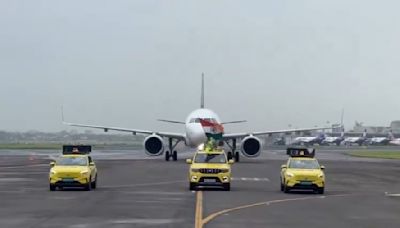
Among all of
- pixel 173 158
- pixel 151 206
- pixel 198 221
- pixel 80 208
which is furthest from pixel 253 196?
pixel 173 158

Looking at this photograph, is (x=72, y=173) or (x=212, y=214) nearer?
(x=212, y=214)

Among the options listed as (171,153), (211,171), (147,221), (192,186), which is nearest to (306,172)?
(211,171)

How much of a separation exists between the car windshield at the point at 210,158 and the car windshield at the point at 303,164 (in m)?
2.92

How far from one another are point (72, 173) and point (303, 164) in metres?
9.65

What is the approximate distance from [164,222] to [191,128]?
42237mm

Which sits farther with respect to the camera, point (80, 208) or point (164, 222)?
point (80, 208)

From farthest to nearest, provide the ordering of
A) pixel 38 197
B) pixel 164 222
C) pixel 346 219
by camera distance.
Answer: pixel 38 197 → pixel 346 219 → pixel 164 222

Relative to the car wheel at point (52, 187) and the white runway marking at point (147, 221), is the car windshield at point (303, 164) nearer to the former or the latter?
the car wheel at point (52, 187)

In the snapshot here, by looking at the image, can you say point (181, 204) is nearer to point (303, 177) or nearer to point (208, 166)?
point (208, 166)

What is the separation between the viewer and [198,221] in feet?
70.9

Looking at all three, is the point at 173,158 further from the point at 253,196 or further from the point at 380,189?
the point at 253,196

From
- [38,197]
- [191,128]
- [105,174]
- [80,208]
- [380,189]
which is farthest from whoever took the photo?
[191,128]

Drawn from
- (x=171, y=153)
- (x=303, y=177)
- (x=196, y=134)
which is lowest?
(x=171, y=153)

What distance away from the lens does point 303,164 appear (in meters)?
35.5
